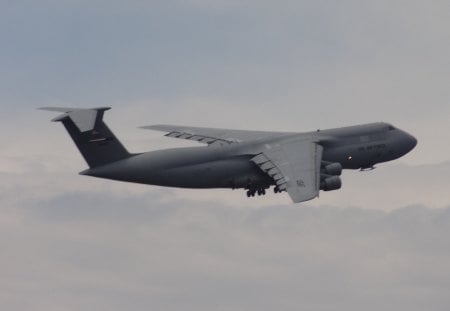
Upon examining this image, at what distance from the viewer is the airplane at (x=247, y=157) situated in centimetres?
6419

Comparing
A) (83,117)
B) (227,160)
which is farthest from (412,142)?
(83,117)

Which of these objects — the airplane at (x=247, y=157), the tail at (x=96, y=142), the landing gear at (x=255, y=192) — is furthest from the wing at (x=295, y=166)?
the tail at (x=96, y=142)

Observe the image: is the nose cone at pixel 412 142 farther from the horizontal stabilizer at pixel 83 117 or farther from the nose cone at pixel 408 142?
the horizontal stabilizer at pixel 83 117

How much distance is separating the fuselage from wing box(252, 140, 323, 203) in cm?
77

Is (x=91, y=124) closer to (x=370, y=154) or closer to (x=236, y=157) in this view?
(x=236, y=157)

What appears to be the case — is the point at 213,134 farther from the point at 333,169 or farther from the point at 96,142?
the point at 96,142

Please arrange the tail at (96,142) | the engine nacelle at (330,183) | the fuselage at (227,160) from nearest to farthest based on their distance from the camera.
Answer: the tail at (96,142), the engine nacelle at (330,183), the fuselage at (227,160)

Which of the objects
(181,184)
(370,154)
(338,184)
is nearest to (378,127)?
(370,154)

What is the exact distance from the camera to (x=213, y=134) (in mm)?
72250

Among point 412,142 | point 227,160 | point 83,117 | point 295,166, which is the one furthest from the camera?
point 412,142

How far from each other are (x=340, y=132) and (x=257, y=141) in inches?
186

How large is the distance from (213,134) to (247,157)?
204 inches

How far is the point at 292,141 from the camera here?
2694 inches

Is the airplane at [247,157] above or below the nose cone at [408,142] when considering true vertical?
below
